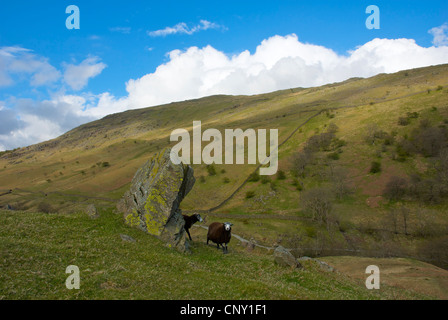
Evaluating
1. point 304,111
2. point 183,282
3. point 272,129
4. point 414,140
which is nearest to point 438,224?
point 414,140

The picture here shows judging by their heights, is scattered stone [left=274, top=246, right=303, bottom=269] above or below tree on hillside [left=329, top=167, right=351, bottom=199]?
below

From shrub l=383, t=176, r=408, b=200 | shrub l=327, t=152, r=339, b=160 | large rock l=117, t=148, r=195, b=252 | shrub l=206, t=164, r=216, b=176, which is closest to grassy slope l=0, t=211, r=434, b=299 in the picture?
large rock l=117, t=148, r=195, b=252

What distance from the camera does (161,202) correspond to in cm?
2294

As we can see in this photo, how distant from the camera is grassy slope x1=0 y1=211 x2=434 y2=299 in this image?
11.3 meters

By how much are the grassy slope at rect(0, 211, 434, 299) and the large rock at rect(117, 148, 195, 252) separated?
1.16 metres

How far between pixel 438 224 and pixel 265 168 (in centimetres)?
6008

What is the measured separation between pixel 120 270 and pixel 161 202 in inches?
371

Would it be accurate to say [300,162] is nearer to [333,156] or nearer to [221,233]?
[333,156]

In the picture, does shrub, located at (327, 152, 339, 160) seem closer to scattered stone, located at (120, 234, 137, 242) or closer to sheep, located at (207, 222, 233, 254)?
sheep, located at (207, 222, 233, 254)

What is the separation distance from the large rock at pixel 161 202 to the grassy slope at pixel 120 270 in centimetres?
116

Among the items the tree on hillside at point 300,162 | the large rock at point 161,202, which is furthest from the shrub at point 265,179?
the large rock at point 161,202

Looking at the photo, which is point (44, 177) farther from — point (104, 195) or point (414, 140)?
point (414, 140)

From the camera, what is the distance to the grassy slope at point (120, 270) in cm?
1129

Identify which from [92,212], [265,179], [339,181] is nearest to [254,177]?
[265,179]
